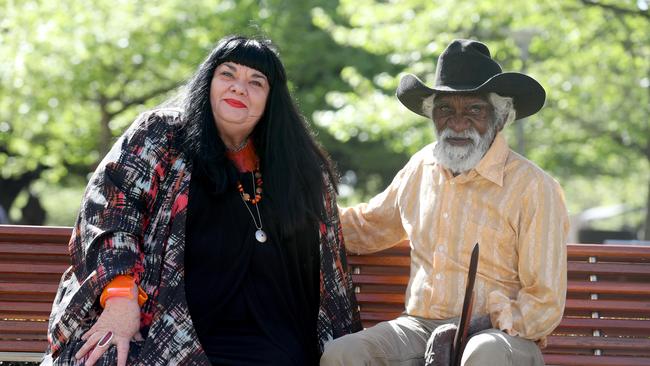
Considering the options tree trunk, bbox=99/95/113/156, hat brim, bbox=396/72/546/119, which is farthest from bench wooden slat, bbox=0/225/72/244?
tree trunk, bbox=99/95/113/156

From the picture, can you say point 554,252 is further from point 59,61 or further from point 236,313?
point 59,61

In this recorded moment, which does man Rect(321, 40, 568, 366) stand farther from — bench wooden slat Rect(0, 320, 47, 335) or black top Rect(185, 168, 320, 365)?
bench wooden slat Rect(0, 320, 47, 335)

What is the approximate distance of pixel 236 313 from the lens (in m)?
4.27

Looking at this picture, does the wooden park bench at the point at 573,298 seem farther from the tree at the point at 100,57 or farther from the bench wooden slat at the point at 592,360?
the tree at the point at 100,57

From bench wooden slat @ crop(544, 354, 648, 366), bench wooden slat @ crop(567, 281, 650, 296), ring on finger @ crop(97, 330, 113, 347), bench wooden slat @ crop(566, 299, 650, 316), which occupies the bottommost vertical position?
bench wooden slat @ crop(544, 354, 648, 366)

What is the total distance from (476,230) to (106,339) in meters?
1.57

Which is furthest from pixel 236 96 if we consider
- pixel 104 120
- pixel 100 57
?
pixel 104 120

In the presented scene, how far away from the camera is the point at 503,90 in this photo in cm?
445

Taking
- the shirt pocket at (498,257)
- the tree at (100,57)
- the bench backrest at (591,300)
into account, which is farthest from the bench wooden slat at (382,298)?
the tree at (100,57)

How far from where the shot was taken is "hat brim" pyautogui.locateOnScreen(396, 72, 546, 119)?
4.42m

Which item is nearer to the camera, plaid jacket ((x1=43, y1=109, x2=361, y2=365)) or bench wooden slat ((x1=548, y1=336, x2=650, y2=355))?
plaid jacket ((x1=43, y1=109, x2=361, y2=365))

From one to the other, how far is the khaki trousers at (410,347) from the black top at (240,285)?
8.0 inches

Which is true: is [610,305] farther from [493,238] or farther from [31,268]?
[31,268]

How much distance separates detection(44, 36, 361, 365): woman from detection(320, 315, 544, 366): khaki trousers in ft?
0.66
